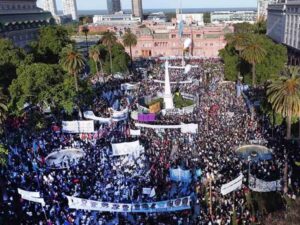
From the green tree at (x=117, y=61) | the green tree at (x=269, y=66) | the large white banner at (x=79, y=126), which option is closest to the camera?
the large white banner at (x=79, y=126)

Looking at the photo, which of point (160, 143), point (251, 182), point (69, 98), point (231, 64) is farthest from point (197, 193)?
point (231, 64)

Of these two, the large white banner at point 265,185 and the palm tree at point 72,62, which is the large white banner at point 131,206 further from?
the palm tree at point 72,62

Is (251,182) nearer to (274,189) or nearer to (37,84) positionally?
(274,189)

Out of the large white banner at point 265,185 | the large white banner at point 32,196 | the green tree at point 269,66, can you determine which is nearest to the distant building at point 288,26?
the green tree at point 269,66

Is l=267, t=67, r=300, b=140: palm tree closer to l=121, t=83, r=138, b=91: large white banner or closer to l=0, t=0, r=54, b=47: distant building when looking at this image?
l=121, t=83, r=138, b=91: large white banner

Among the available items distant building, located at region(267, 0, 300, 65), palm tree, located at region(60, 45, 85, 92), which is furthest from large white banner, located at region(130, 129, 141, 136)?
distant building, located at region(267, 0, 300, 65)

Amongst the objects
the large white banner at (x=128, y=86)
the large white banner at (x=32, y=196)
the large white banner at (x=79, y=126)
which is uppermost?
the large white banner at (x=32, y=196)

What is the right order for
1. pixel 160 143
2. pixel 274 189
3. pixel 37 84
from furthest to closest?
pixel 37 84
pixel 160 143
pixel 274 189

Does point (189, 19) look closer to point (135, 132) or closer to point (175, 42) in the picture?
point (175, 42)
